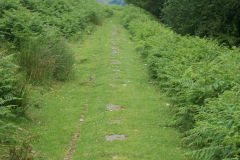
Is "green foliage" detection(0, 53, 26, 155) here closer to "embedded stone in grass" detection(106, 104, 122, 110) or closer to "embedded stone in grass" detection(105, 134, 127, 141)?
"embedded stone in grass" detection(105, 134, 127, 141)

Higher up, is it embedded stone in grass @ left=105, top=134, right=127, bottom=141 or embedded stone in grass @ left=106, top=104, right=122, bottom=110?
embedded stone in grass @ left=105, top=134, right=127, bottom=141

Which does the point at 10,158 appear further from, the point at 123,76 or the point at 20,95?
the point at 123,76

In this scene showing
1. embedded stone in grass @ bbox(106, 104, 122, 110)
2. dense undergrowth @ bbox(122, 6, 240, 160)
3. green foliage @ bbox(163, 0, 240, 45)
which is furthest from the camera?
green foliage @ bbox(163, 0, 240, 45)

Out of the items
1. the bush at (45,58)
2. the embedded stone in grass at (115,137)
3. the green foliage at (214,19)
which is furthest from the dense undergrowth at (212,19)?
the embedded stone in grass at (115,137)

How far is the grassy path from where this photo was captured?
5.69 m

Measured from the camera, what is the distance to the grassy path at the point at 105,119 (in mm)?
5691

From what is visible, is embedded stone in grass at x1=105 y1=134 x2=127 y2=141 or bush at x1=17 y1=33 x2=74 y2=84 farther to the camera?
bush at x1=17 y1=33 x2=74 y2=84

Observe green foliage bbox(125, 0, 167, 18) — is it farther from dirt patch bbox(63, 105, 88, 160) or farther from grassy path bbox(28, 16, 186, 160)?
dirt patch bbox(63, 105, 88, 160)

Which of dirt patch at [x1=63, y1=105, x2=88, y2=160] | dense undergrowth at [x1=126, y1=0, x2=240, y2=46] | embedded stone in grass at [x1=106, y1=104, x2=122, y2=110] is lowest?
dirt patch at [x1=63, y1=105, x2=88, y2=160]

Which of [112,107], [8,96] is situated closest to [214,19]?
[112,107]

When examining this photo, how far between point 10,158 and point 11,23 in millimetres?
6475

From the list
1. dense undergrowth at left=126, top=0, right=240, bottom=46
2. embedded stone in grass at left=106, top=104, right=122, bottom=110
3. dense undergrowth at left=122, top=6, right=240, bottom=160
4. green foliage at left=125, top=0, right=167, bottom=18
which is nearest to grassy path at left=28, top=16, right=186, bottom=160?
embedded stone in grass at left=106, top=104, right=122, bottom=110

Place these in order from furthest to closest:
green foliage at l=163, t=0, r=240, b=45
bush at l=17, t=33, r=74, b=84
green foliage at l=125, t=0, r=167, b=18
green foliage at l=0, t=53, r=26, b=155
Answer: green foliage at l=125, t=0, r=167, b=18 < green foliage at l=163, t=0, r=240, b=45 < bush at l=17, t=33, r=74, b=84 < green foliage at l=0, t=53, r=26, b=155

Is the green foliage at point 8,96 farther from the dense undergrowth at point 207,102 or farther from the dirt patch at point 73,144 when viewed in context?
the dense undergrowth at point 207,102
